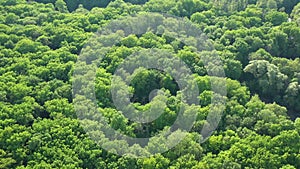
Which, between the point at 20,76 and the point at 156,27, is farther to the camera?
the point at 156,27

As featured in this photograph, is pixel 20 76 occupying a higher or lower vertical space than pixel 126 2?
lower

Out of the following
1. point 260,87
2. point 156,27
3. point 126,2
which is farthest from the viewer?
point 126,2

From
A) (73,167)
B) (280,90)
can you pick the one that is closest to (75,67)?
(73,167)

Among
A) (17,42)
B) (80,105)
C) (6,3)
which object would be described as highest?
(6,3)

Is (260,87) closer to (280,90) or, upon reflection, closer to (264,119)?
(280,90)

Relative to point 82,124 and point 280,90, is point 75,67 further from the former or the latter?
point 280,90

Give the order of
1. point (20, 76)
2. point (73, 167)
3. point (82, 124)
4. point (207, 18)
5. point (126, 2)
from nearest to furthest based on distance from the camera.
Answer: point (73, 167)
point (82, 124)
point (20, 76)
point (207, 18)
point (126, 2)

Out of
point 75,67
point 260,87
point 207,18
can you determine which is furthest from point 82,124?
point 207,18
